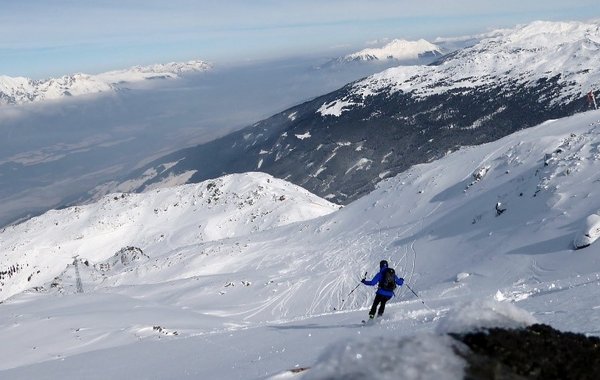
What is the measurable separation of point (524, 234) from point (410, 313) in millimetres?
15405

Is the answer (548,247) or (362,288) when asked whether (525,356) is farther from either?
Answer: (362,288)

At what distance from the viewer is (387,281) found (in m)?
15.0

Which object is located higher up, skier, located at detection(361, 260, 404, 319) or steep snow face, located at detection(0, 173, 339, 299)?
skier, located at detection(361, 260, 404, 319)

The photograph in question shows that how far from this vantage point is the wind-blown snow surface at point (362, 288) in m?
10.2

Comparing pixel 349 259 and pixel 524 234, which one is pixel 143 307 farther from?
pixel 524 234

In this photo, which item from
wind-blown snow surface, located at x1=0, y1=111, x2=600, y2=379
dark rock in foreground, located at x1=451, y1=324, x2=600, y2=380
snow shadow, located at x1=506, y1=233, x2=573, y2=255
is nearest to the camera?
dark rock in foreground, located at x1=451, y1=324, x2=600, y2=380

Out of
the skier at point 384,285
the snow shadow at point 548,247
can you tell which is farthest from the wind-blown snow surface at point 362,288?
the skier at point 384,285

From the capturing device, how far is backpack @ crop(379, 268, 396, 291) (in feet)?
49.2

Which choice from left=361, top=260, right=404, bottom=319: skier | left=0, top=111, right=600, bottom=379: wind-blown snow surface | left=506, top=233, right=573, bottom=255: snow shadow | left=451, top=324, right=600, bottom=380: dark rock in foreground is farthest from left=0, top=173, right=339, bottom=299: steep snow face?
left=451, top=324, right=600, bottom=380: dark rock in foreground

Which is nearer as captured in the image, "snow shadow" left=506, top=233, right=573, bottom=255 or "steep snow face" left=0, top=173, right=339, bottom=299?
"snow shadow" left=506, top=233, right=573, bottom=255

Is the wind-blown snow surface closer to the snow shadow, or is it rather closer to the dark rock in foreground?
the snow shadow

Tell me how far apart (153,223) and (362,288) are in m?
75.4

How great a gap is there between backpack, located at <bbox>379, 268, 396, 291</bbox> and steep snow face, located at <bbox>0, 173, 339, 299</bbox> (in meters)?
67.9

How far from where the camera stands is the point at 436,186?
45562 millimetres
